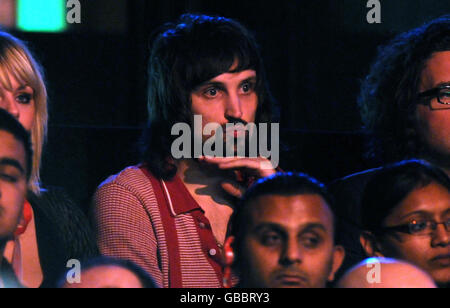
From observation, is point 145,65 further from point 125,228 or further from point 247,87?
point 125,228

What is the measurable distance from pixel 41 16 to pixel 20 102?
950 mm

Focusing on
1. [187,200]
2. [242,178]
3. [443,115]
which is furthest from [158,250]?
[443,115]

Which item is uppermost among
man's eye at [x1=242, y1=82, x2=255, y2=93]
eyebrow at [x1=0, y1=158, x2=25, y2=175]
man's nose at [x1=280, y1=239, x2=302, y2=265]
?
man's eye at [x1=242, y1=82, x2=255, y2=93]

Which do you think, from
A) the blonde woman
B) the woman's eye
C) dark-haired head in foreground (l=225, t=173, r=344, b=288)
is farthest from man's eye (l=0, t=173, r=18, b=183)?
dark-haired head in foreground (l=225, t=173, r=344, b=288)

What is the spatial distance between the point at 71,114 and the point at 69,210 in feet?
2.97

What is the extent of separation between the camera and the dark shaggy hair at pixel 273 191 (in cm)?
164

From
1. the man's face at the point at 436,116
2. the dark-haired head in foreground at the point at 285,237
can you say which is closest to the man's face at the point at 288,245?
the dark-haired head in foreground at the point at 285,237

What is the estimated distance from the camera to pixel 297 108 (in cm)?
286

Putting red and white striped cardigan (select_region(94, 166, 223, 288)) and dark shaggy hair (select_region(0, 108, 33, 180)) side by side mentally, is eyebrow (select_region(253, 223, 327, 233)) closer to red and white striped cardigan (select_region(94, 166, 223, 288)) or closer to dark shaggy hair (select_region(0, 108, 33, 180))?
red and white striped cardigan (select_region(94, 166, 223, 288))

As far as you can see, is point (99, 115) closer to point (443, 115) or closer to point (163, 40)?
point (163, 40)

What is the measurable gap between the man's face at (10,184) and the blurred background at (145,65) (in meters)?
0.71

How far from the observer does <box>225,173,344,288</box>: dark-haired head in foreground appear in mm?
1521

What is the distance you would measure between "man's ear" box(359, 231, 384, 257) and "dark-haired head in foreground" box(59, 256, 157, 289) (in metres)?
0.58

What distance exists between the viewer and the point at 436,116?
203cm
